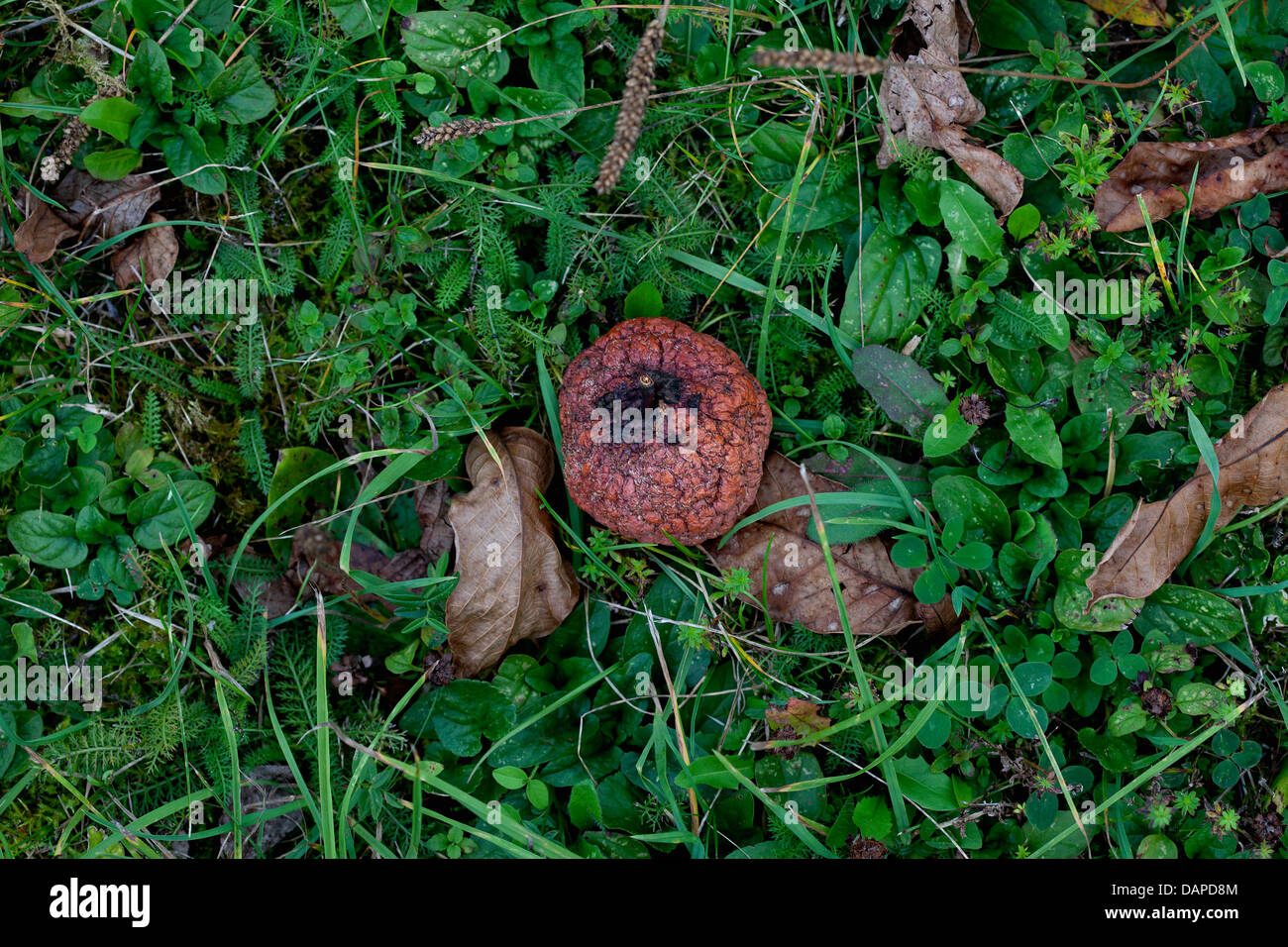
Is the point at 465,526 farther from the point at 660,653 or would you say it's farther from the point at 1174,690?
the point at 1174,690

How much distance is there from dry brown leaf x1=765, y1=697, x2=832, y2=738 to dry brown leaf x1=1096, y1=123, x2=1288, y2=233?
2.35 metres

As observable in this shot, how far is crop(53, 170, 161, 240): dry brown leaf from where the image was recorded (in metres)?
3.89

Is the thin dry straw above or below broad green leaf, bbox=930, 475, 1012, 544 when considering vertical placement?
above

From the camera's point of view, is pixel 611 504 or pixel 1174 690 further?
pixel 1174 690

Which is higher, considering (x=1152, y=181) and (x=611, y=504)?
(x=1152, y=181)

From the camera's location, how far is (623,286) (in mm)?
3822

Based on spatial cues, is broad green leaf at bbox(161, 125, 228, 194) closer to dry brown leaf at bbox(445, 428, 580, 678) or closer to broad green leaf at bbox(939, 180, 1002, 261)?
dry brown leaf at bbox(445, 428, 580, 678)

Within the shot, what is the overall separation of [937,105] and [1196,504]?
1.91 meters

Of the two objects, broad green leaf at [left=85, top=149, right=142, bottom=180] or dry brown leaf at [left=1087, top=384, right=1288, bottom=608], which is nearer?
dry brown leaf at [left=1087, top=384, right=1288, bottom=608]

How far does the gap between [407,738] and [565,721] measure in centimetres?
69

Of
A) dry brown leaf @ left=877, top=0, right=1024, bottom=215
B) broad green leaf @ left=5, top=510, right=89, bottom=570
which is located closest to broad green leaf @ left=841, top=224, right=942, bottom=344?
dry brown leaf @ left=877, top=0, right=1024, bottom=215

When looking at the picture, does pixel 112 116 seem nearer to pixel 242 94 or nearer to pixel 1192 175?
pixel 242 94
